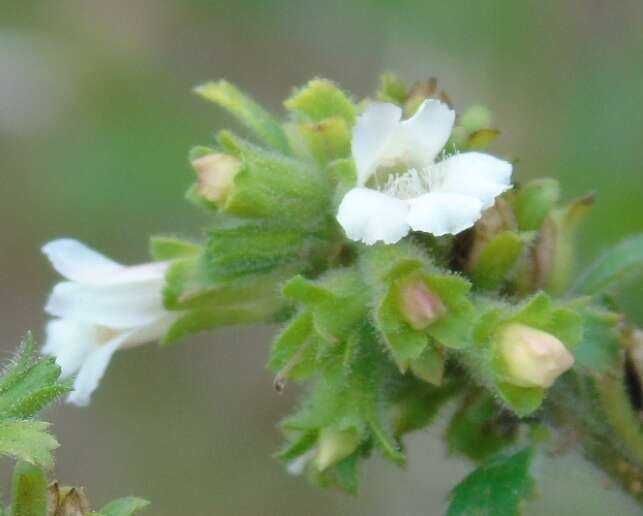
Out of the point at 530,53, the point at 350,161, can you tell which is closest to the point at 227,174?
the point at 350,161

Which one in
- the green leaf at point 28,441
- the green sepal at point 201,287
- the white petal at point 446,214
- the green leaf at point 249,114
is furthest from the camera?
the green leaf at point 249,114

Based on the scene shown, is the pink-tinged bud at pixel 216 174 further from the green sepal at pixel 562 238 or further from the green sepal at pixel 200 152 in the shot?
the green sepal at pixel 562 238

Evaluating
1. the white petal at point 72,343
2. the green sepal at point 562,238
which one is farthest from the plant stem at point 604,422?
the white petal at point 72,343

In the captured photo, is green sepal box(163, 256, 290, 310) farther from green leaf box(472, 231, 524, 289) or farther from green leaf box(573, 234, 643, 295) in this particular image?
green leaf box(573, 234, 643, 295)

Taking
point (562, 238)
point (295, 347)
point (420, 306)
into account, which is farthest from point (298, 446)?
point (562, 238)

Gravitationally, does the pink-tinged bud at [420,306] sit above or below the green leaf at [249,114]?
below

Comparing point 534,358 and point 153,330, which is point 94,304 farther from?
point 534,358
